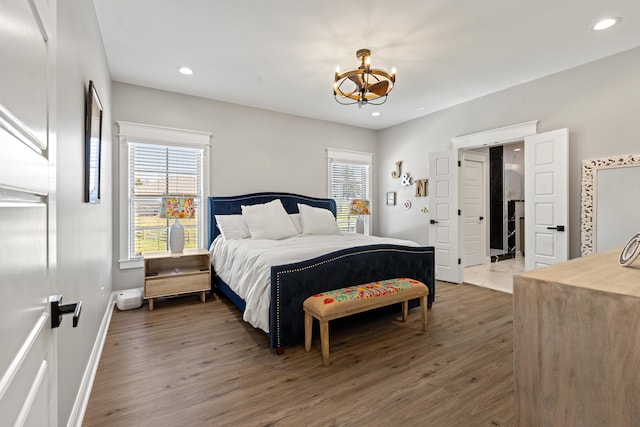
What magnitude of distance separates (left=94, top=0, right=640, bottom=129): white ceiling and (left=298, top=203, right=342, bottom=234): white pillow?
170 centimetres

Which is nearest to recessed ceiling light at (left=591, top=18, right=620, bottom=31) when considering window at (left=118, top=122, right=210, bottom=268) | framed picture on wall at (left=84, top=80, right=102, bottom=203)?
framed picture on wall at (left=84, top=80, right=102, bottom=203)

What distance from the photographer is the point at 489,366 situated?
2248 mm

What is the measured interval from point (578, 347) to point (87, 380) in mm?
2614

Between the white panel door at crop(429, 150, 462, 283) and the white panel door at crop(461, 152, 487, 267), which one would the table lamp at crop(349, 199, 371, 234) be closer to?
the white panel door at crop(429, 150, 462, 283)

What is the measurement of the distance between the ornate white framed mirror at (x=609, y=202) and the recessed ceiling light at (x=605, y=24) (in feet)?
4.34

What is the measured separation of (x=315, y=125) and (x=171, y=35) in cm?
289

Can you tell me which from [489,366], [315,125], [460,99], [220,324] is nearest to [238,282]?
[220,324]

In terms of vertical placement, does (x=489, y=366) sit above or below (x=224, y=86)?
below

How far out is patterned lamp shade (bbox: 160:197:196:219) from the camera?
11.9 ft

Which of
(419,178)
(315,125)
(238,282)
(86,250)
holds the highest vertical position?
(315,125)

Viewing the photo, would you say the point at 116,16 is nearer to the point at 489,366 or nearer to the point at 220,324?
the point at 220,324

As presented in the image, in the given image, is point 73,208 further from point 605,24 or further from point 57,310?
point 605,24

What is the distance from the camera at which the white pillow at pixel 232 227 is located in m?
3.99

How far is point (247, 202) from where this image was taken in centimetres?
456
